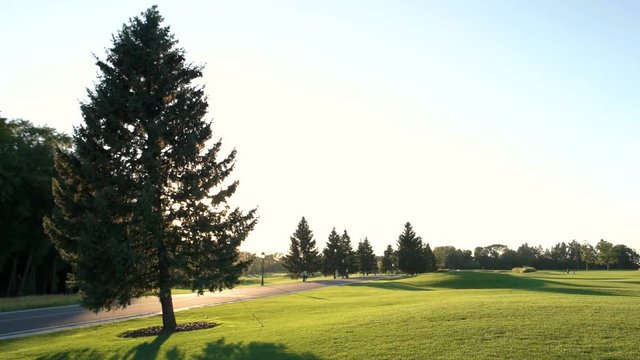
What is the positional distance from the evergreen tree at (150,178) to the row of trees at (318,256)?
5921 cm

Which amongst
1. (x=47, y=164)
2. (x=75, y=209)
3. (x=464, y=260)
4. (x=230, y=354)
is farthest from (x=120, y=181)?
(x=464, y=260)

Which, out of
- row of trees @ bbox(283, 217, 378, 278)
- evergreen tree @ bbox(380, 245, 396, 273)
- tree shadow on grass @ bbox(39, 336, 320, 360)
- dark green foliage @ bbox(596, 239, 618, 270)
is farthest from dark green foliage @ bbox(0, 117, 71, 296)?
dark green foliage @ bbox(596, 239, 618, 270)

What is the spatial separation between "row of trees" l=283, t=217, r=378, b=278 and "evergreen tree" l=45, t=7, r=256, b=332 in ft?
194

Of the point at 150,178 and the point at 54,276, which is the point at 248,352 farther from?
the point at 54,276

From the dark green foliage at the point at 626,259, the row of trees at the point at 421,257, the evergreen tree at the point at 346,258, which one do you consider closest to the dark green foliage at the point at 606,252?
the row of trees at the point at 421,257

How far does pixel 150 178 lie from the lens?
54.7 ft

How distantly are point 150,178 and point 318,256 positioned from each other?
7050cm

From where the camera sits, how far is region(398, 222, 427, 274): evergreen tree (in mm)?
74938

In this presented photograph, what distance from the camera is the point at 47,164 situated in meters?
43.7

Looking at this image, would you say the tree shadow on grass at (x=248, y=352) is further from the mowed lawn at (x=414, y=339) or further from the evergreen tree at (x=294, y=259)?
the evergreen tree at (x=294, y=259)

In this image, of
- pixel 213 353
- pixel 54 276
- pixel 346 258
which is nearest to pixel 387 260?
pixel 346 258

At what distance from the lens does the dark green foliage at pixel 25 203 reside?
130 feet

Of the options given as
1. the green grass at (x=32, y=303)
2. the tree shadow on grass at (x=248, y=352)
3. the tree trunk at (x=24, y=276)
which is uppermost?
the tree trunk at (x=24, y=276)

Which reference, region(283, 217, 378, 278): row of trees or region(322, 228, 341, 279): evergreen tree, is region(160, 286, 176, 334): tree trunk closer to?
region(283, 217, 378, 278): row of trees
